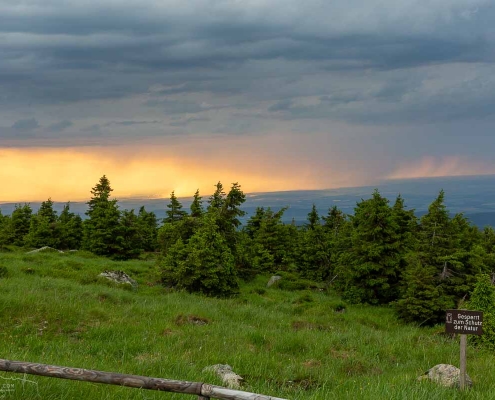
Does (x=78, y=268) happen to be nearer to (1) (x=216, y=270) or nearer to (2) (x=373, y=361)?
(1) (x=216, y=270)

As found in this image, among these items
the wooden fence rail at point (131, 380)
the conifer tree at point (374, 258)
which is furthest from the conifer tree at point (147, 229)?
the wooden fence rail at point (131, 380)

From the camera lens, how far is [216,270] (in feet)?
90.8

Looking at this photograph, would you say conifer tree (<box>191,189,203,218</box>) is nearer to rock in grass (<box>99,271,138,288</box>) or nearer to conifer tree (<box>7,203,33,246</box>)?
rock in grass (<box>99,271,138,288</box>)

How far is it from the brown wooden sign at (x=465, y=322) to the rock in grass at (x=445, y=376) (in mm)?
998

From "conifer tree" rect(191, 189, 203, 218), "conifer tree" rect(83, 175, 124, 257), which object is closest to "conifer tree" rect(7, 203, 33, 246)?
"conifer tree" rect(83, 175, 124, 257)

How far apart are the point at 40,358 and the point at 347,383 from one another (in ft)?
21.9

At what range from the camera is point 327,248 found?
158 feet

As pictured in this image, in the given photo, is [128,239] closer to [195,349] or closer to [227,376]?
[195,349]

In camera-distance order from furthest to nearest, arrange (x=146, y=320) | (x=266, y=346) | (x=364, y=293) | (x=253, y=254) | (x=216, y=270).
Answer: (x=253, y=254) < (x=364, y=293) < (x=216, y=270) < (x=146, y=320) < (x=266, y=346)

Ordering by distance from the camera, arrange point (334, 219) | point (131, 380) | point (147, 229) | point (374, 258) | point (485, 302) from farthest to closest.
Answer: point (147, 229)
point (334, 219)
point (374, 258)
point (485, 302)
point (131, 380)

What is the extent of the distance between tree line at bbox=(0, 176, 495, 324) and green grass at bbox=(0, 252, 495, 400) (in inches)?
273

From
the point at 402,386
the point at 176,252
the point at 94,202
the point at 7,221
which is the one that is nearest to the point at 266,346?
the point at 402,386

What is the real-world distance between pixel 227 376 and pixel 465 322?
5385mm

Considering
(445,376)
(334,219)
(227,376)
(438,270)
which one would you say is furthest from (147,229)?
(445,376)
